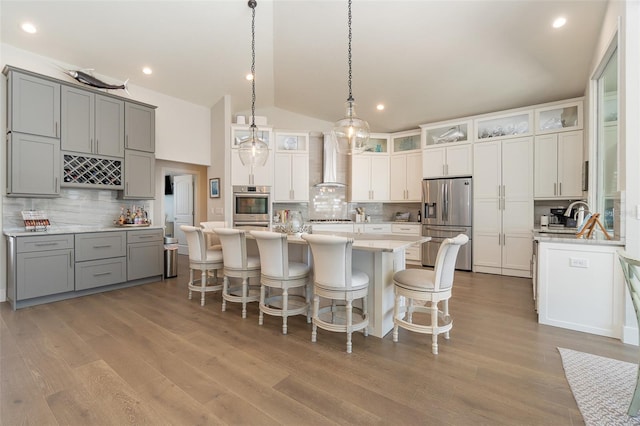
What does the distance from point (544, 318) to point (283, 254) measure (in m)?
2.55

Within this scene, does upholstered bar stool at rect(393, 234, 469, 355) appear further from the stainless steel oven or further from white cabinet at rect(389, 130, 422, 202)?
white cabinet at rect(389, 130, 422, 202)

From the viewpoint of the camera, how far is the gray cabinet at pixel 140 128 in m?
4.20

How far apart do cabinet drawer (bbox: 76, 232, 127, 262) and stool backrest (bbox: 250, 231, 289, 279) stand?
8.47 feet

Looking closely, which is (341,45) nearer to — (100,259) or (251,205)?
(251,205)

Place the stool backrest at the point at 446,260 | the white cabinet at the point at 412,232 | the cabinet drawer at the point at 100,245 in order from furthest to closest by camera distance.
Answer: the white cabinet at the point at 412,232, the cabinet drawer at the point at 100,245, the stool backrest at the point at 446,260

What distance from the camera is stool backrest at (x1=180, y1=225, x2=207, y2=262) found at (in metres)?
3.32

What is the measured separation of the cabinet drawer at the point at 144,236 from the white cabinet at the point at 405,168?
14.4ft

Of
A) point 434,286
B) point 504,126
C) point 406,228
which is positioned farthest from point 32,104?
point 504,126

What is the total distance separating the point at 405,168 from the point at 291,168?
2353 mm

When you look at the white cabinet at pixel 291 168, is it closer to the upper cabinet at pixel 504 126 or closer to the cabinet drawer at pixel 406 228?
the cabinet drawer at pixel 406 228

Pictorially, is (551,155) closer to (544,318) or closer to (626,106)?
(626,106)

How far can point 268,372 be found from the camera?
1.94 meters

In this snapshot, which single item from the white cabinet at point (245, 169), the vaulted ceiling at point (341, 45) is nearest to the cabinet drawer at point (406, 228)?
the vaulted ceiling at point (341, 45)

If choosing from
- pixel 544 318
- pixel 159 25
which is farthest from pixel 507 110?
pixel 159 25
